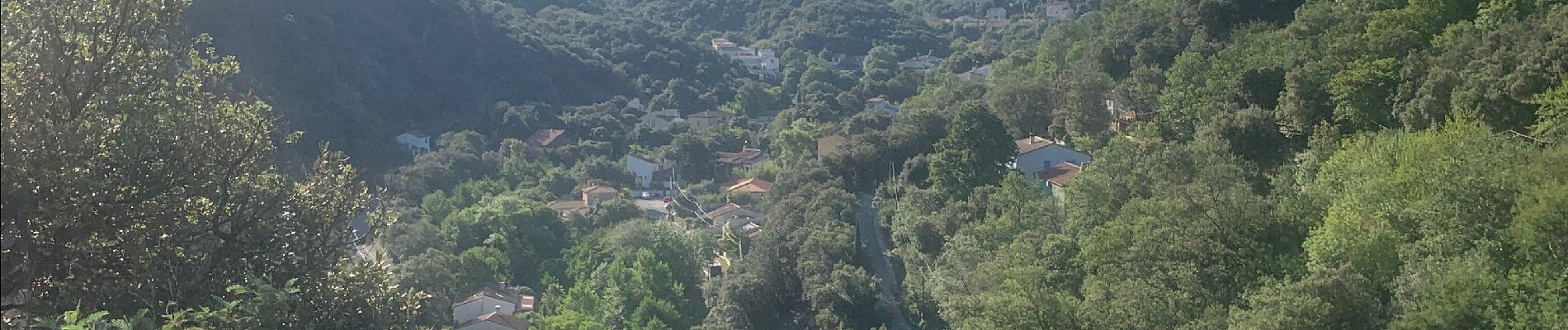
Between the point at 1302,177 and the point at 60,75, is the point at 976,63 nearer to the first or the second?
the point at 1302,177

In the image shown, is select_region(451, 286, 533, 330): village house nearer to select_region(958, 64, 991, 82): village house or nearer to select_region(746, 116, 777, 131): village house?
select_region(958, 64, 991, 82): village house

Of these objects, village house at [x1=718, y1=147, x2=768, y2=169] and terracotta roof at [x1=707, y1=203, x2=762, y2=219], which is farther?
village house at [x1=718, y1=147, x2=768, y2=169]

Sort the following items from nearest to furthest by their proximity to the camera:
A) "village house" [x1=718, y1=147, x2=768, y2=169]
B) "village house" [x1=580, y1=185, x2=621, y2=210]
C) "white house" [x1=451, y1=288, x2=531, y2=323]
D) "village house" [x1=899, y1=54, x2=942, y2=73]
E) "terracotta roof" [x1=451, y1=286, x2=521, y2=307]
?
"white house" [x1=451, y1=288, x2=531, y2=323] < "terracotta roof" [x1=451, y1=286, x2=521, y2=307] < "village house" [x1=580, y1=185, x2=621, y2=210] < "village house" [x1=718, y1=147, x2=768, y2=169] < "village house" [x1=899, y1=54, x2=942, y2=73]

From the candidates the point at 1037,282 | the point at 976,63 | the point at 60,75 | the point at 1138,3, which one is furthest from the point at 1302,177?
the point at 976,63

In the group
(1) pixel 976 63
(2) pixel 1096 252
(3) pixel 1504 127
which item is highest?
(3) pixel 1504 127

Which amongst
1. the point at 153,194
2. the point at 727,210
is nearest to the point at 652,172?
the point at 727,210

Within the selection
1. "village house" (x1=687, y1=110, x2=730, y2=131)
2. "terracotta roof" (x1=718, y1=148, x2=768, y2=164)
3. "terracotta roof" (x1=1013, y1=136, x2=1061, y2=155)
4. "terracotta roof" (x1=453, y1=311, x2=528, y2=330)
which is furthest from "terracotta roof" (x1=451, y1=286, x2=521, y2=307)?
"village house" (x1=687, y1=110, x2=730, y2=131)
